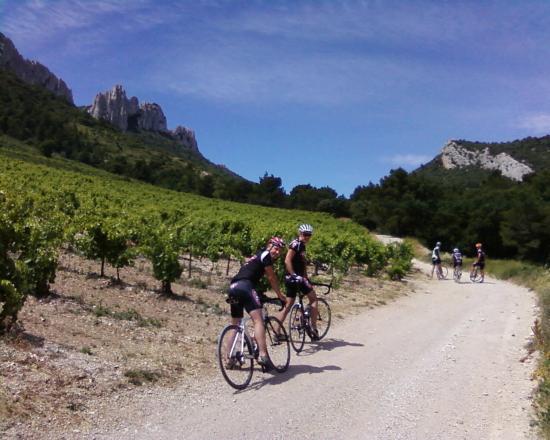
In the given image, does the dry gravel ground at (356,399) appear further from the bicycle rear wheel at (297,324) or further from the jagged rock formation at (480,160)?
the jagged rock formation at (480,160)

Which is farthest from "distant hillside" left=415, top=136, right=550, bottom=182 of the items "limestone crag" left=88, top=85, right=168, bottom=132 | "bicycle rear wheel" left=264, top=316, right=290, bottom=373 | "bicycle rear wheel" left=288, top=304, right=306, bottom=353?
"bicycle rear wheel" left=264, top=316, right=290, bottom=373

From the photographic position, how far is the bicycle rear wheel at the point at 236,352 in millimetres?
6695

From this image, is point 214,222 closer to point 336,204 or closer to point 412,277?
point 412,277

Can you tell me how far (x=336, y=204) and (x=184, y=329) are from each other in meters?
79.8

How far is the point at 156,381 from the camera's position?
6.68 meters

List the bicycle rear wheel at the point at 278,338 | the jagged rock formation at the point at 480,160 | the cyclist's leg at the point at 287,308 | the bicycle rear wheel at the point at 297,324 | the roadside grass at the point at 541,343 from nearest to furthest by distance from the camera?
the roadside grass at the point at 541,343 → the bicycle rear wheel at the point at 278,338 → the cyclist's leg at the point at 287,308 → the bicycle rear wheel at the point at 297,324 → the jagged rock formation at the point at 480,160

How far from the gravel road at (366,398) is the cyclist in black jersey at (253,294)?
0.54 metres

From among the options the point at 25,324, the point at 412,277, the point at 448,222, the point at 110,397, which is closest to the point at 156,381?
the point at 110,397

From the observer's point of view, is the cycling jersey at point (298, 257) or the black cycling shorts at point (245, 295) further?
the cycling jersey at point (298, 257)

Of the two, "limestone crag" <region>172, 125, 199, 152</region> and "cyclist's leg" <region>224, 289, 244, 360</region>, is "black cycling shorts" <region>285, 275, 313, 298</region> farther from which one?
"limestone crag" <region>172, 125, 199, 152</region>

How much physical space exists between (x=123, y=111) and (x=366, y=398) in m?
175

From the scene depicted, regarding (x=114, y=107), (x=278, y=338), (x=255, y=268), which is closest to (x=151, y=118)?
(x=114, y=107)

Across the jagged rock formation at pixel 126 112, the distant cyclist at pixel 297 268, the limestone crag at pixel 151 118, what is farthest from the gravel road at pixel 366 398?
the limestone crag at pixel 151 118

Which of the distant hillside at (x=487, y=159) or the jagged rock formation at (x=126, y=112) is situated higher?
the jagged rock formation at (x=126, y=112)
